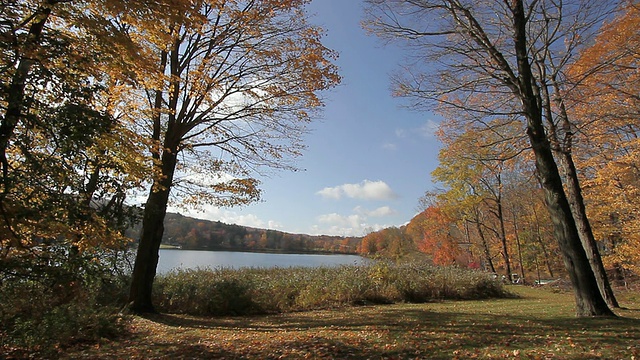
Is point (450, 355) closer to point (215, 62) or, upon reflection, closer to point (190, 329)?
point (190, 329)

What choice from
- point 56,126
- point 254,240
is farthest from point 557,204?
point 254,240

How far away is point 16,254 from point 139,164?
200 cm

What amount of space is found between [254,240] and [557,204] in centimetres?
4647

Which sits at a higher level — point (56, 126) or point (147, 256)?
point (56, 126)

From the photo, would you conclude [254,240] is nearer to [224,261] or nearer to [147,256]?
[224,261]

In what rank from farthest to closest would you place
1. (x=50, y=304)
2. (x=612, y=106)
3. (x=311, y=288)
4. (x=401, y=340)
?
(x=311, y=288) → (x=612, y=106) → (x=50, y=304) → (x=401, y=340)

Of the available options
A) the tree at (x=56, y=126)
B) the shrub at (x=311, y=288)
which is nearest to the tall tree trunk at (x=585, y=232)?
the shrub at (x=311, y=288)

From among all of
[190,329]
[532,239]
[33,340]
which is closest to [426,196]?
[532,239]

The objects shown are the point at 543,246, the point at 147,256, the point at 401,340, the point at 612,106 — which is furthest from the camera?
the point at 543,246

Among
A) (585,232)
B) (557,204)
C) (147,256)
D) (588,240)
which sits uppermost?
(557,204)

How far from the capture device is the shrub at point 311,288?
1036 cm

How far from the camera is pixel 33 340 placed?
15.8 feet

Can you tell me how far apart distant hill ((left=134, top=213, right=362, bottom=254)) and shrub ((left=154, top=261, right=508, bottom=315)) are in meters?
17.3

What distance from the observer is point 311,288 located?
12297 millimetres
